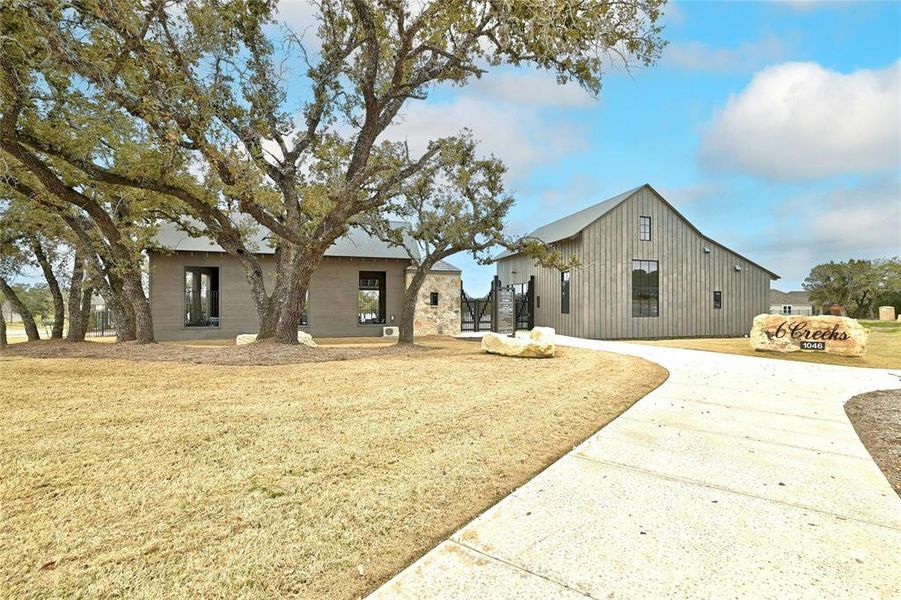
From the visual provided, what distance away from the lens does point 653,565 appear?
79.7 inches

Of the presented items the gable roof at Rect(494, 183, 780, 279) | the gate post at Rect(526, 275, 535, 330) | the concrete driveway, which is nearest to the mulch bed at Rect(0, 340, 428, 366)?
the concrete driveway

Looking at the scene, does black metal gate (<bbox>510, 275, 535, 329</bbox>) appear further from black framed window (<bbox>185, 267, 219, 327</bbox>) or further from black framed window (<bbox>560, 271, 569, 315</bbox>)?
black framed window (<bbox>185, 267, 219, 327</bbox>)

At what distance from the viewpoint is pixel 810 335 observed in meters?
10.7

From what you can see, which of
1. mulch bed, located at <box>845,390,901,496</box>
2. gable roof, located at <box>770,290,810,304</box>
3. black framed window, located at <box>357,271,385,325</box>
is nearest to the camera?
mulch bed, located at <box>845,390,901,496</box>

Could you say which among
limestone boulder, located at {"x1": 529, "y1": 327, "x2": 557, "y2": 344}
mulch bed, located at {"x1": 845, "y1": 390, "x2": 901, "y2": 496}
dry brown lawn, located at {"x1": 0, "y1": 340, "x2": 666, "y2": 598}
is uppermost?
limestone boulder, located at {"x1": 529, "y1": 327, "x2": 557, "y2": 344}

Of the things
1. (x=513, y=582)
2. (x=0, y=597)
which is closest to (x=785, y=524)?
(x=513, y=582)

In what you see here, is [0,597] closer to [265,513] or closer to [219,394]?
[265,513]

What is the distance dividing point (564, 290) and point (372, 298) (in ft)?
33.2

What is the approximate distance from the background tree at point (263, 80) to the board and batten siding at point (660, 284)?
8.31m

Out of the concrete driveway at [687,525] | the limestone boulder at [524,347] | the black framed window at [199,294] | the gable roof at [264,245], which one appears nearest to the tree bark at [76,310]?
the gable roof at [264,245]

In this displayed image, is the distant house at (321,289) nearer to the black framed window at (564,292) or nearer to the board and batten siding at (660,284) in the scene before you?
the black framed window at (564,292)

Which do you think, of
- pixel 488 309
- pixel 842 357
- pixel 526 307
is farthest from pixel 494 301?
pixel 842 357

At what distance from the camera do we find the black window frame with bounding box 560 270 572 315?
16688 mm

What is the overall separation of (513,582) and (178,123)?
806cm
